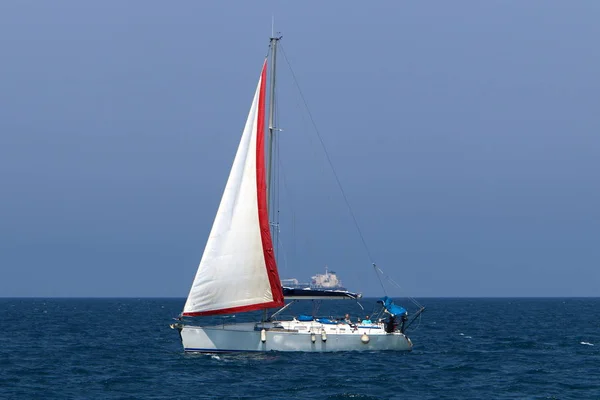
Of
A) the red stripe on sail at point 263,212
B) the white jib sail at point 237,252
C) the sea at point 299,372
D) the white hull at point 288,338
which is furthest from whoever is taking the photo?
the red stripe on sail at point 263,212

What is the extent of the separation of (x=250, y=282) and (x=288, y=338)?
3176 mm

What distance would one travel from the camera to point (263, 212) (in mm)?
43875

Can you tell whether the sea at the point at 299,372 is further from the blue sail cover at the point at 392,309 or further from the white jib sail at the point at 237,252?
the white jib sail at the point at 237,252

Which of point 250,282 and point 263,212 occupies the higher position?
point 263,212

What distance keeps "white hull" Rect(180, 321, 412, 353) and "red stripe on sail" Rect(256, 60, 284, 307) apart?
150 cm

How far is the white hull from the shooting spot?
42500 millimetres

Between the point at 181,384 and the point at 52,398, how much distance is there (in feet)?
17.0

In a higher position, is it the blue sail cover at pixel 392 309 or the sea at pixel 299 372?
the blue sail cover at pixel 392 309

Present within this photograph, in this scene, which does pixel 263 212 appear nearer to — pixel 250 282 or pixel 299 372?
pixel 250 282

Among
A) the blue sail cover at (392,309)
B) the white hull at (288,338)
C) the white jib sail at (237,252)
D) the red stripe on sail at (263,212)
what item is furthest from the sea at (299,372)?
the red stripe on sail at (263,212)

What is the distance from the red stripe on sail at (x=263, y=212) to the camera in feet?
143

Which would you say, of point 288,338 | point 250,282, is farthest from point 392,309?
point 250,282

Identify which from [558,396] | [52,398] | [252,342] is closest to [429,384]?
[558,396]

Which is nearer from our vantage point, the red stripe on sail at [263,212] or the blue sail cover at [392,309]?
the red stripe on sail at [263,212]
